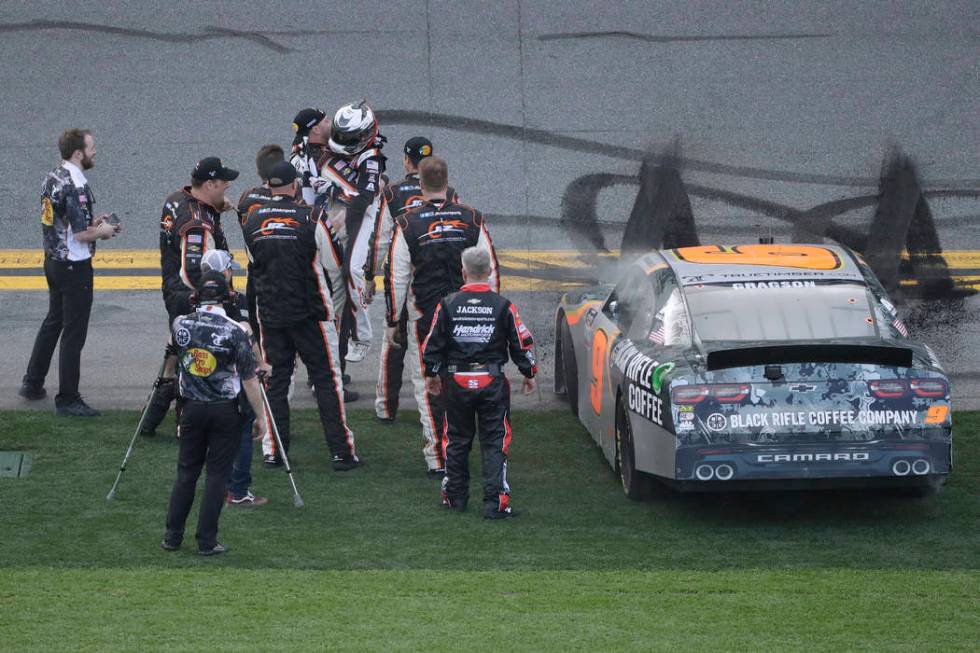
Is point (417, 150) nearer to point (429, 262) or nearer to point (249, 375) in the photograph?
point (429, 262)

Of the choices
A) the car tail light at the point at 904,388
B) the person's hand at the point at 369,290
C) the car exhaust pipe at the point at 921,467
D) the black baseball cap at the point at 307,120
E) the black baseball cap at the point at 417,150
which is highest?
the black baseball cap at the point at 307,120

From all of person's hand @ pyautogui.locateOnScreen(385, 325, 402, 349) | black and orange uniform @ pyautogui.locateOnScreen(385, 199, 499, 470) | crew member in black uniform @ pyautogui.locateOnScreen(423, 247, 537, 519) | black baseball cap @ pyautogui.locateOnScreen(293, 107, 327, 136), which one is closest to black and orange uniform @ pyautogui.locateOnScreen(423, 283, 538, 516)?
A: crew member in black uniform @ pyautogui.locateOnScreen(423, 247, 537, 519)

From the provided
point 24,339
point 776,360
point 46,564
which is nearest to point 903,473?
point 776,360

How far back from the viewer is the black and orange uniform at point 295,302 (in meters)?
9.40

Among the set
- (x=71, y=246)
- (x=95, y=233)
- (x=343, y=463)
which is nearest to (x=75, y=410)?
(x=71, y=246)

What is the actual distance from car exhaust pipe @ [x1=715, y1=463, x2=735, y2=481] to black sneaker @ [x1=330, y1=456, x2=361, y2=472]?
2.68 meters

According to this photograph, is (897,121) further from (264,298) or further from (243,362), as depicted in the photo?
(243,362)

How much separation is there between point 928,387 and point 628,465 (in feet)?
5.83

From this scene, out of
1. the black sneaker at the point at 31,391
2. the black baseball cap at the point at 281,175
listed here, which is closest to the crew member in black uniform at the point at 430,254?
the black baseball cap at the point at 281,175

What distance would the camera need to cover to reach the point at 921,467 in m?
7.92

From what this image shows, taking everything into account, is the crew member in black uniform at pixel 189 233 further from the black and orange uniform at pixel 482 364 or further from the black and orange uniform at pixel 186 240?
the black and orange uniform at pixel 482 364

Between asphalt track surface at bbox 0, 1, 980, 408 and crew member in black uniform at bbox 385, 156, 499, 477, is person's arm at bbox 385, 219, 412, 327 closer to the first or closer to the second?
crew member in black uniform at bbox 385, 156, 499, 477

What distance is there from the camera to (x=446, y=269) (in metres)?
9.35

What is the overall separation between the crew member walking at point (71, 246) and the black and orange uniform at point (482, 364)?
10.9ft
